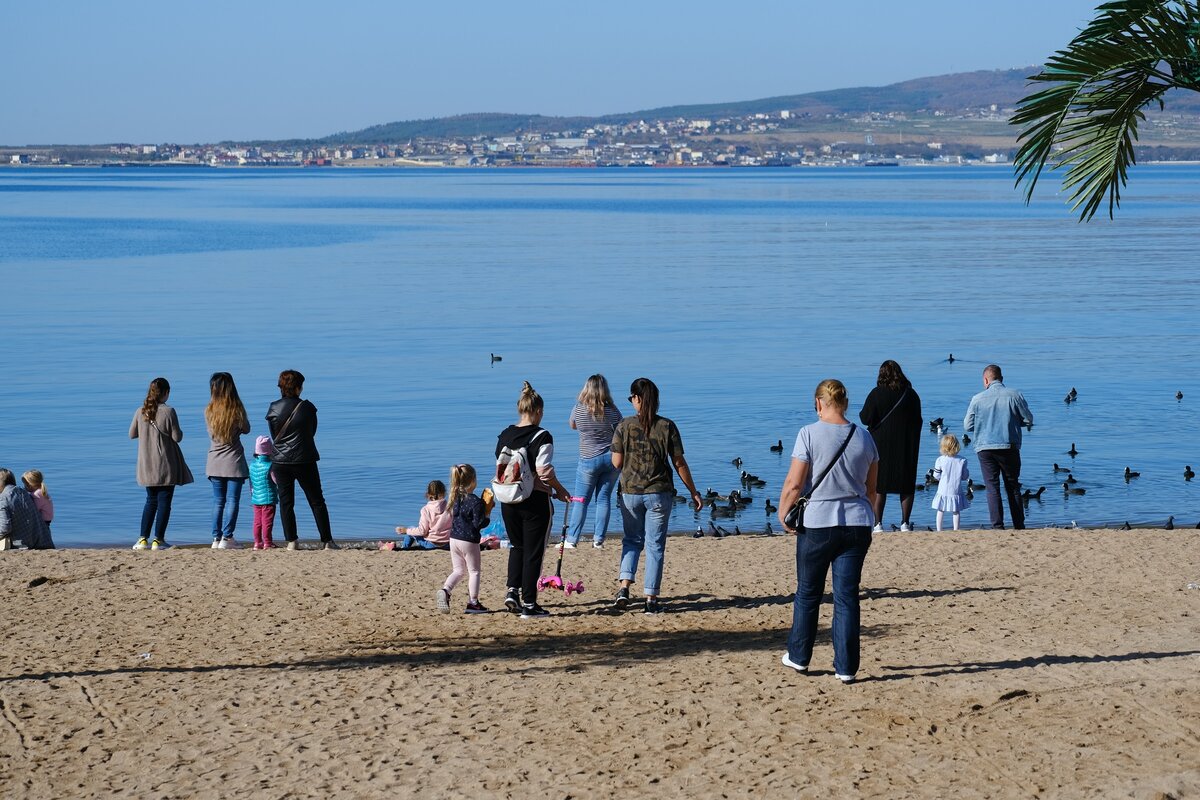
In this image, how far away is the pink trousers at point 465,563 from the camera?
10305mm

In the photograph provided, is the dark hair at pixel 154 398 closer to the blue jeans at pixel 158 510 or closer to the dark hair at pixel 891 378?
the blue jeans at pixel 158 510

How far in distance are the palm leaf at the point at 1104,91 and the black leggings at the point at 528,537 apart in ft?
12.4

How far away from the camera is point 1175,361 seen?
3234 cm

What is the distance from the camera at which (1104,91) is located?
834 cm

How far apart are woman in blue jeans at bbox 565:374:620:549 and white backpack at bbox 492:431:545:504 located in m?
1.93

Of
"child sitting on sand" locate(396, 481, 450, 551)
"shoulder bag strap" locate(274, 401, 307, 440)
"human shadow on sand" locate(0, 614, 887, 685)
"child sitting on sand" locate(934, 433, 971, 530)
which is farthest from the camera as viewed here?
"child sitting on sand" locate(934, 433, 971, 530)

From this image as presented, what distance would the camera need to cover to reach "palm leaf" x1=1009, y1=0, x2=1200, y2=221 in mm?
8008

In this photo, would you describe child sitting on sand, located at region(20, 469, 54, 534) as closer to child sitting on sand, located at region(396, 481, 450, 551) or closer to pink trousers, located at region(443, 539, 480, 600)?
child sitting on sand, located at region(396, 481, 450, 551)

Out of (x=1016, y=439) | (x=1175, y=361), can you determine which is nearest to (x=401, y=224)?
(x=1175, y=361)

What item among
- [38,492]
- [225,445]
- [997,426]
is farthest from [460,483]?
[997,426]

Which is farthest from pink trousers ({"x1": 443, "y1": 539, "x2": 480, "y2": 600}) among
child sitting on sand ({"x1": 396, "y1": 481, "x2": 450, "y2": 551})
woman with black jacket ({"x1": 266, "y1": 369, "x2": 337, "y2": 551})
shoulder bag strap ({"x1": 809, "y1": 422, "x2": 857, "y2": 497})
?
shoulder bag strap ({"x1": 809, "y1": 422, "x2": 857, "y2": 497})

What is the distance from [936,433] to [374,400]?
10.6 m

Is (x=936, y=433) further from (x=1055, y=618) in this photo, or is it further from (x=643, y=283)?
(x=643, y=283)

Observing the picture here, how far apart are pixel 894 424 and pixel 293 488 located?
17.4 feet
